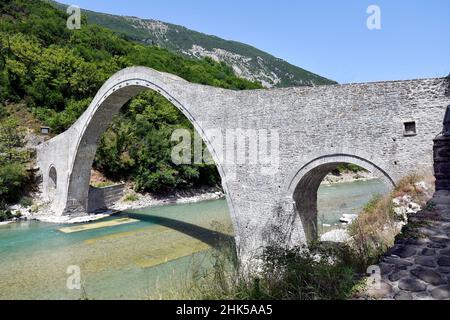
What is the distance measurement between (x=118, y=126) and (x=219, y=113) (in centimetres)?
1684

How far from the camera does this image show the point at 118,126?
2316cm

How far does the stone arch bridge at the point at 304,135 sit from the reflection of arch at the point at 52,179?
11.9 meters

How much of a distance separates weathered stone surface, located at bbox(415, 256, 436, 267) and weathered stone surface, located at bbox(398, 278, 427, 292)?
27cm

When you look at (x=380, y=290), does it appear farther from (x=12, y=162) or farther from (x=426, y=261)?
(x=12, y=162)

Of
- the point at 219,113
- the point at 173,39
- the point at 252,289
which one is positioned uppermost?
the point at 173,39

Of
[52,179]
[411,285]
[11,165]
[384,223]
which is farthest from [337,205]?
[11,165]

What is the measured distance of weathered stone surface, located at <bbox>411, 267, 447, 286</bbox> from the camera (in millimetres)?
2045

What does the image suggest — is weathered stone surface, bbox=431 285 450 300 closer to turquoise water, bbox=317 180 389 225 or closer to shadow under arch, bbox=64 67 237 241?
shadow under arch, bbox=64 67 237 241

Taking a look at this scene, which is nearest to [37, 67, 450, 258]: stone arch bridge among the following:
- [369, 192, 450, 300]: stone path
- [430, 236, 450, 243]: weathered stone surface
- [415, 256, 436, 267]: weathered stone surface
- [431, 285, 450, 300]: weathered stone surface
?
[369, 192, 450, 300]: stone path

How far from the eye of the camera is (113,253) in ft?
31.8

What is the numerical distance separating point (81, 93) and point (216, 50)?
69.8 m

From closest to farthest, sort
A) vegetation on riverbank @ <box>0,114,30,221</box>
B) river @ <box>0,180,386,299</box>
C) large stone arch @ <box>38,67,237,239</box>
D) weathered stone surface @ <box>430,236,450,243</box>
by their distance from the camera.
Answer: weathered stone surface @ <box>430,236,450,243</box> < river @ <box>0,180,386,299</box> < large stone arch @ <box>38,67,237,239</box> < vegetation on riverbank @ <box>0,114,30,221</box>
